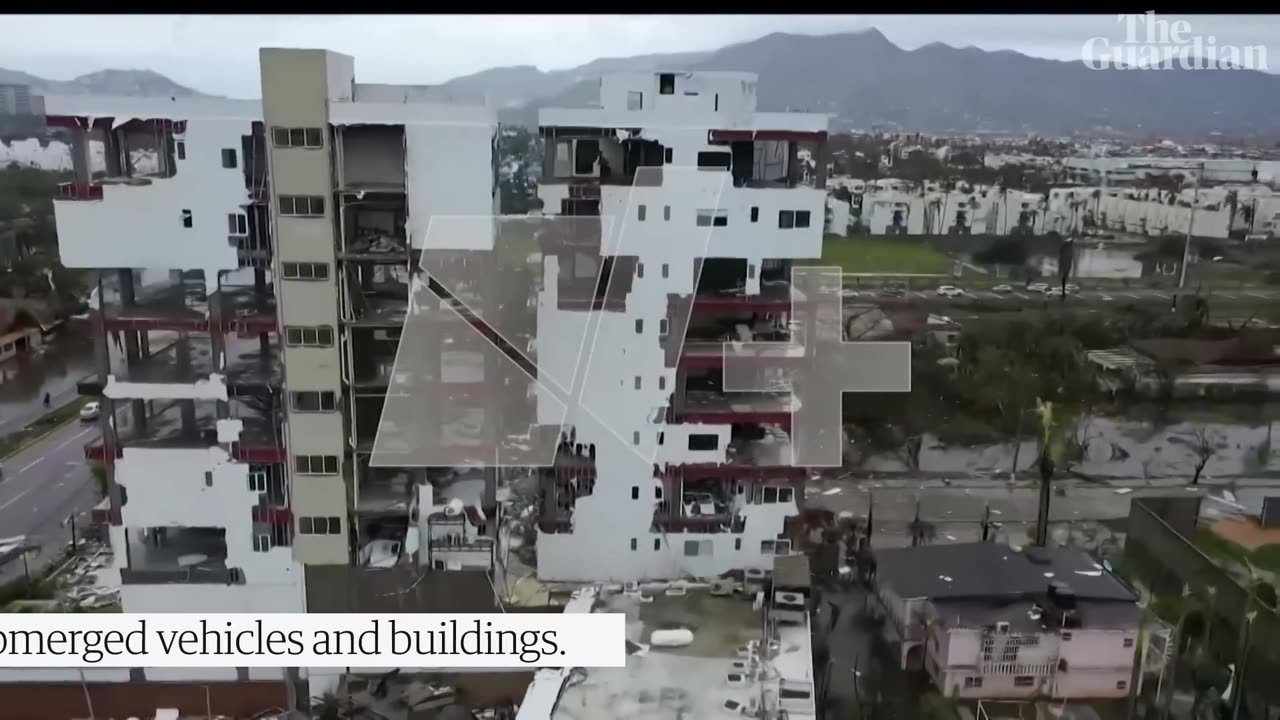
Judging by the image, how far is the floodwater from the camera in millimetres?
2164

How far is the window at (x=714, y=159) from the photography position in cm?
173

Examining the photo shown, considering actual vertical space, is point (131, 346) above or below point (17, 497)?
above

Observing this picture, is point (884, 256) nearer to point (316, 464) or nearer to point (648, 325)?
point (648, 325)

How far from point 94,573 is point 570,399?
1246mm

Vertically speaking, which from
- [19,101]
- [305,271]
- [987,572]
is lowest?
[987,572]

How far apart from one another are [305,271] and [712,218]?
A: 90 cm

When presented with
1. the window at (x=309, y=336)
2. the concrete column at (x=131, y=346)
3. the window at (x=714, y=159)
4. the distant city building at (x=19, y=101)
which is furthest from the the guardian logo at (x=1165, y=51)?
the distant city building at (x=19, y=101)

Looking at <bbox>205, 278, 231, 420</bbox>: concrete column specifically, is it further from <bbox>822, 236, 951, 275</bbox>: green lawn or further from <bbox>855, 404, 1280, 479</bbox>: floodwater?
<bbox>855, 404, 1280, 479</bbox>: floodwater

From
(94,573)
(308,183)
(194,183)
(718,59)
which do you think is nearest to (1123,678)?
(718,59)

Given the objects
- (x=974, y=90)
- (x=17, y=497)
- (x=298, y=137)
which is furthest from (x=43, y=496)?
(x=974, y=90)

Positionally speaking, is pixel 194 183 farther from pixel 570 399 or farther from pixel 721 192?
pixel 721 192

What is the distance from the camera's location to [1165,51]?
64.1 inches

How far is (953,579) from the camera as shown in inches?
75.7

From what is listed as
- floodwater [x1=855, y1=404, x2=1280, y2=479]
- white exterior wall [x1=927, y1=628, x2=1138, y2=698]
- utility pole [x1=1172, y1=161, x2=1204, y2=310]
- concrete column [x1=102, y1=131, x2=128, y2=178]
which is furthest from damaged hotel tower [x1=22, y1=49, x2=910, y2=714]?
utility pole [x1=1172, y1=161, x2=1204, y2=310]
